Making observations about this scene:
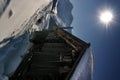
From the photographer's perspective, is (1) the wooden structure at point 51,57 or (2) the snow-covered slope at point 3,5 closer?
(2) the snow-covered slope at point 3,5

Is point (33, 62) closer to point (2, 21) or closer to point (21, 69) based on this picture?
point (21, 69)

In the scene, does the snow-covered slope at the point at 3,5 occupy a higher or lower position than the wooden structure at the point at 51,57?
higher

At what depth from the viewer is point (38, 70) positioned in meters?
10.9

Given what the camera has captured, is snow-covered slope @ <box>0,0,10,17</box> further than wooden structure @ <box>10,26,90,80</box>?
No

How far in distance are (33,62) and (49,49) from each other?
145cm

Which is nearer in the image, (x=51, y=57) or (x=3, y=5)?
(x=3, y=5)

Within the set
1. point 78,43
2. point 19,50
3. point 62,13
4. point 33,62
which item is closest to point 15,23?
point 19,50

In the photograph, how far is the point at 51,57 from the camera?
11.9 metres

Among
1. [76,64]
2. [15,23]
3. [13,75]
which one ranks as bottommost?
[13,75]

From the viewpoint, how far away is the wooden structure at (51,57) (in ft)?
34.5

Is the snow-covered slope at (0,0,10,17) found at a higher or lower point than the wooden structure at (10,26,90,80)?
higher

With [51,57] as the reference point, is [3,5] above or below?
above

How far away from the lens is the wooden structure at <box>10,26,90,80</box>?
10.5m

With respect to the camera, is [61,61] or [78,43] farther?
[78,43]
